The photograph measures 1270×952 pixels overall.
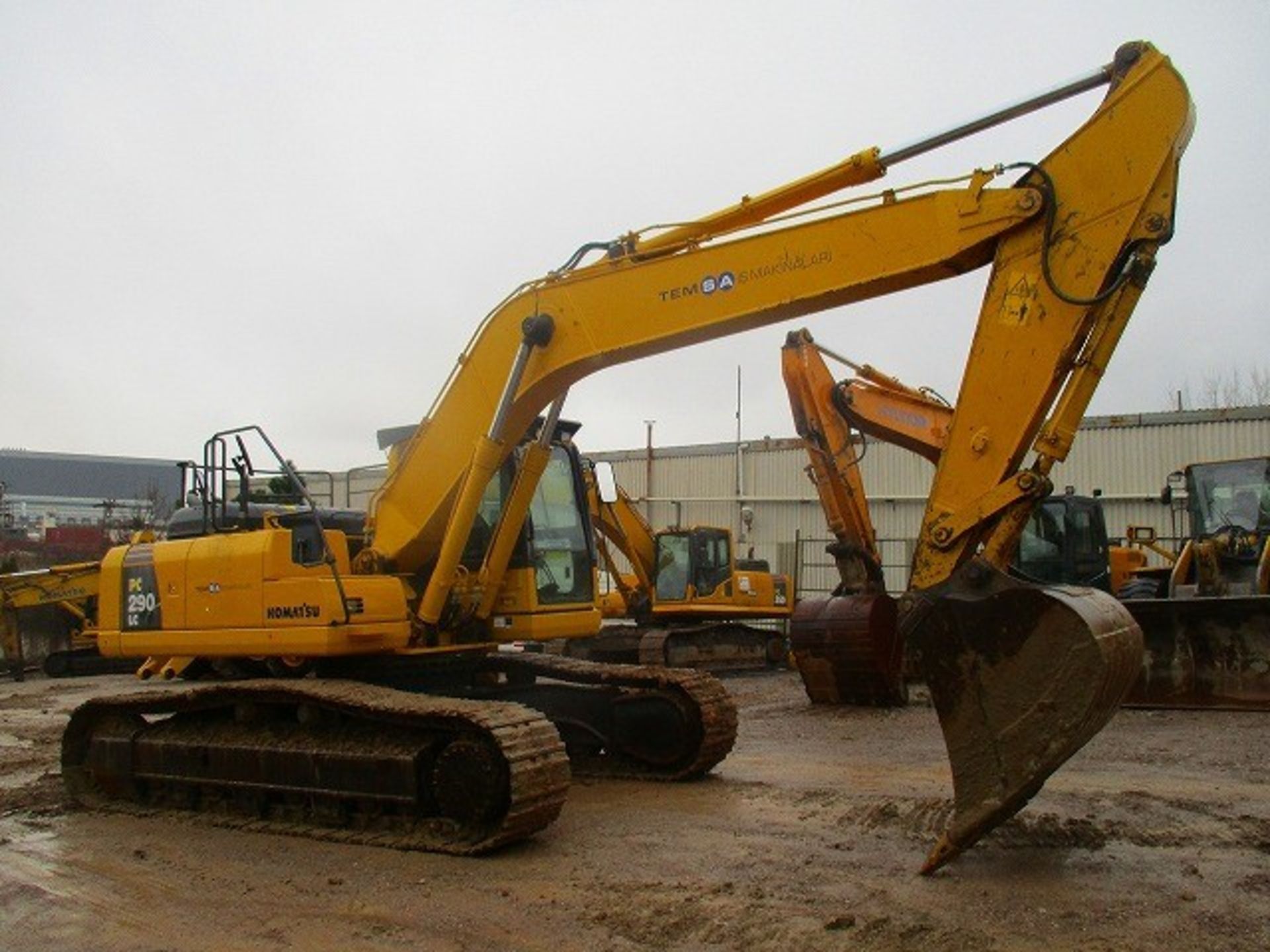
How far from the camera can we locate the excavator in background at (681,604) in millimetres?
18562

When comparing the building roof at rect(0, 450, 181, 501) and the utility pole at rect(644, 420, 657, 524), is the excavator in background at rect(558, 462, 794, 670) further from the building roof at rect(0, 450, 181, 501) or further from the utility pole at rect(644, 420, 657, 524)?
the building roof at rect(0, 450, 181, 501)

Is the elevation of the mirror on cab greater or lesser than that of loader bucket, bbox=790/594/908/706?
greater

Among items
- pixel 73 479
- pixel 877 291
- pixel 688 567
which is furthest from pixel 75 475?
pixel 877 291

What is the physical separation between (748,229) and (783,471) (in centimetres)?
2305

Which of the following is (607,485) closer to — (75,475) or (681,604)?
(681,604)

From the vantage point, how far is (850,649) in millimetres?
13078

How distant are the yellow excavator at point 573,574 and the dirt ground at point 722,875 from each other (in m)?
0.39

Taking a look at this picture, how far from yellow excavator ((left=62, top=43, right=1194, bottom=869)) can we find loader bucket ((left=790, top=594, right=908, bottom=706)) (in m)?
4.36

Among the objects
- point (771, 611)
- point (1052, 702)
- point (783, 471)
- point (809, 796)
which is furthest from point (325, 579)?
point (783, 471)

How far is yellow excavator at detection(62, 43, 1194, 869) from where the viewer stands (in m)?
5.75

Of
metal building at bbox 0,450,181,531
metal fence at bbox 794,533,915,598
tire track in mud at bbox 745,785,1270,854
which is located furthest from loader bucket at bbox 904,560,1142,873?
metal building at bbox 0,450,181,531

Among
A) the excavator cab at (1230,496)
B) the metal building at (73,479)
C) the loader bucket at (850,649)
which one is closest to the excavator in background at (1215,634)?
the excavator cab at (1230,496)

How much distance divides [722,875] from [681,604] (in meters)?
13.5

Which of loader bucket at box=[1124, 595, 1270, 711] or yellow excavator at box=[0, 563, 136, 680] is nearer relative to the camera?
loader bucket at box=[1124, 595, 1270, 711]
